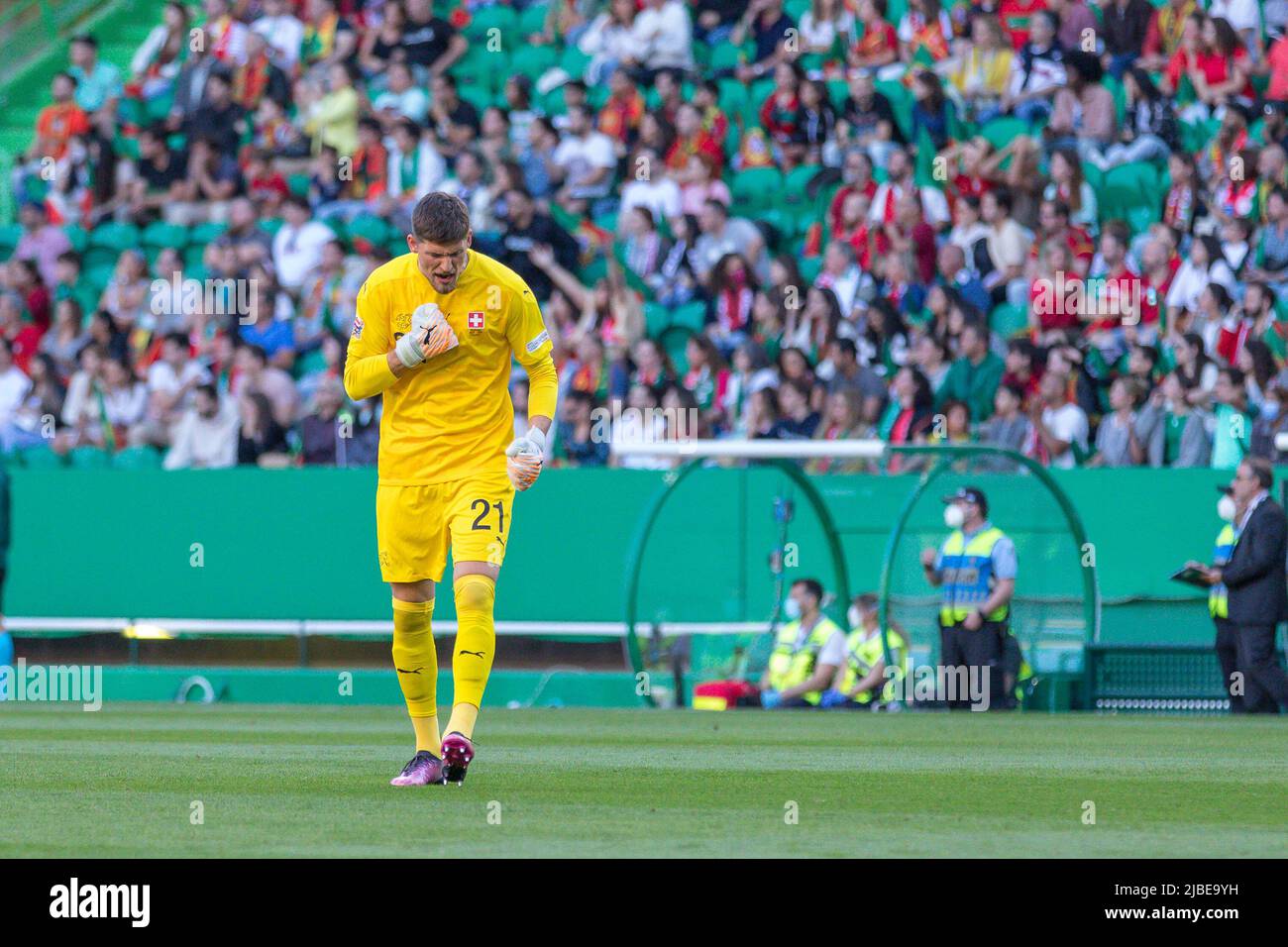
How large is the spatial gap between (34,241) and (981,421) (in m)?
10.6

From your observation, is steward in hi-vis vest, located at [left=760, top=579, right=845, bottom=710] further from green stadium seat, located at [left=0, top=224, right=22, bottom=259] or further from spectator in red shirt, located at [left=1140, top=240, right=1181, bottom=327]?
green stadium seat, located at [left=0, top=224, right=22, bottom=259]

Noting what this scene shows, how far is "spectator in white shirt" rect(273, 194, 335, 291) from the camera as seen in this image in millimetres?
21625

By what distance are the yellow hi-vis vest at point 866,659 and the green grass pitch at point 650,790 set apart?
2.71 metres

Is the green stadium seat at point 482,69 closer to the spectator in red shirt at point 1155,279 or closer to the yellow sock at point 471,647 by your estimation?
the spectator in red shirt at point 1155,279

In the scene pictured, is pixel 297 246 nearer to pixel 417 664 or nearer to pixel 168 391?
pixel 168 391

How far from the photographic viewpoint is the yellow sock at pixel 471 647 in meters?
8.84

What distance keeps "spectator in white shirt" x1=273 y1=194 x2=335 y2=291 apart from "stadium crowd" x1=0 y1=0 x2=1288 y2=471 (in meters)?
0.03

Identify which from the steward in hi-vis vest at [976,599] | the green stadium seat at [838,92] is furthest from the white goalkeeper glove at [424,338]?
the green stadium seat at [838,92]

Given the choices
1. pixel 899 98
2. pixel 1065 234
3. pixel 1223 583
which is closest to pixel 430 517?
pixel 1223 583

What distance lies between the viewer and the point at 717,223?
1995 cm

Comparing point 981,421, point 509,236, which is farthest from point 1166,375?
point 509,236

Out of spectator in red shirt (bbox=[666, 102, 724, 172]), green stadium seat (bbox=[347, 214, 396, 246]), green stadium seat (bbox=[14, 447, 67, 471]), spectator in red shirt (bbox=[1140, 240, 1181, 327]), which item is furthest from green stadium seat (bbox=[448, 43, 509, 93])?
spectator in red shirt (bbox=[1140, 240, 1181, 327])

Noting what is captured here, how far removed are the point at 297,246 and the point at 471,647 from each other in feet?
44.0
